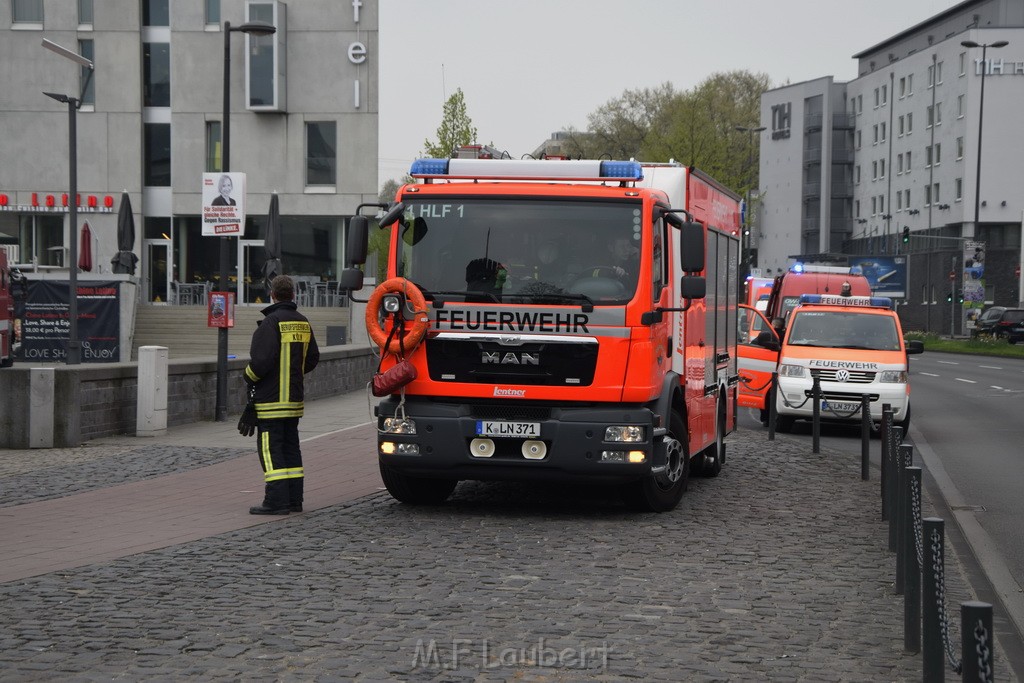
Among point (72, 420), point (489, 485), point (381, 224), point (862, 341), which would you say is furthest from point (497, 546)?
point (862, 341)

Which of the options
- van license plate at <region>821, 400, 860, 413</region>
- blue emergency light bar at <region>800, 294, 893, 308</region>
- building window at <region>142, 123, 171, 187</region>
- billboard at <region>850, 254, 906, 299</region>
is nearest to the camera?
van license plate at <region>821, 400, 860, 413</region>

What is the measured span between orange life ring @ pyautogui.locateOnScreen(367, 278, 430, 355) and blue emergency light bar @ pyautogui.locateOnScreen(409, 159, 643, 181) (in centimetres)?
114

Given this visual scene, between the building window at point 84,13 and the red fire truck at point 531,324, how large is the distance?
147 ft

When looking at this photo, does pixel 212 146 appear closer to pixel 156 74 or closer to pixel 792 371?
pixel 156 74

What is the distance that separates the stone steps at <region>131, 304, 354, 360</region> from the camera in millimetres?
44344

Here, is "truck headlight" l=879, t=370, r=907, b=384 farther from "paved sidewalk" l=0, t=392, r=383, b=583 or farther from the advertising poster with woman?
the advertising poster with woman

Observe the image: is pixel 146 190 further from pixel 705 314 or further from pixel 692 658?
pixel 692 658

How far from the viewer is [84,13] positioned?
52250 mm

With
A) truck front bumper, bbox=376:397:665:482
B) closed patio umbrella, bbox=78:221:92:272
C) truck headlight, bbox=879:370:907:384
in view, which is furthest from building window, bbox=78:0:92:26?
truck front bumper, bbox=376:397:665:482

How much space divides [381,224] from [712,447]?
4.85 m

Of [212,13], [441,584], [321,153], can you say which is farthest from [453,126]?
[441,584]

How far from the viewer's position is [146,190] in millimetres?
52438

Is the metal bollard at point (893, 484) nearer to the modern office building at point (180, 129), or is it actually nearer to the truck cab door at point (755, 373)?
the truck cab door at point (755, 373)

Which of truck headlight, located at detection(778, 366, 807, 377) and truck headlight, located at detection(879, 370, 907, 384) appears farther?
truck headlight, located at detection(778, 366, 807, 377)
